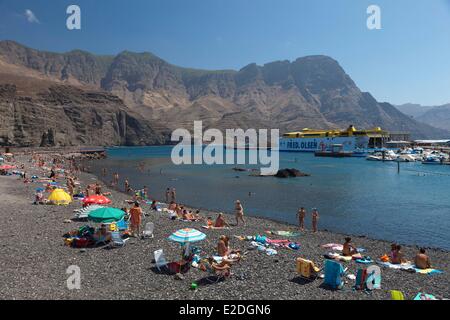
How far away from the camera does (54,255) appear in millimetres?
15953

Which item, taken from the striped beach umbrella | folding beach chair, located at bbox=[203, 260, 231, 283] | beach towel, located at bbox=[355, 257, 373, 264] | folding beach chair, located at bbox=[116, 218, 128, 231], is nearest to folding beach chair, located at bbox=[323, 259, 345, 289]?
folding beach chair, located at bbox=[203, 260, 231, 283]

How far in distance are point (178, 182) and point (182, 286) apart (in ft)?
153

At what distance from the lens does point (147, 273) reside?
1428cm

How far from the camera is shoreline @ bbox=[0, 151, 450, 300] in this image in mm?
12297

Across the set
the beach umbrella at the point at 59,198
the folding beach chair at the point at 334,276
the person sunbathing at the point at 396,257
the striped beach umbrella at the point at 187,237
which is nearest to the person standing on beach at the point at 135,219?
the striped beach umbrella at the point at 187,237

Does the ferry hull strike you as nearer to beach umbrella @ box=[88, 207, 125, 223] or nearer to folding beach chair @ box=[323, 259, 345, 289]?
beach umbrella @ box=[88, 207, 125, 223]

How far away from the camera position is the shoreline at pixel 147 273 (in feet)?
40.3

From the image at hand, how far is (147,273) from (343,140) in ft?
441

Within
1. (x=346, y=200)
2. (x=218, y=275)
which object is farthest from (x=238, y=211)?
(x=346, y=200)

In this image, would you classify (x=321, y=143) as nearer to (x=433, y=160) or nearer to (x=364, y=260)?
(x=433, y=160)

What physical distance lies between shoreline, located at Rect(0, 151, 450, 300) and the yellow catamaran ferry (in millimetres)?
119778

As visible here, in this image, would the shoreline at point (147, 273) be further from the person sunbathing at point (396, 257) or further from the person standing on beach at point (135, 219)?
the person sunbathing at point (396, 257)

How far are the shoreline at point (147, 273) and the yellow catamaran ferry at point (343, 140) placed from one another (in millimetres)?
119778
